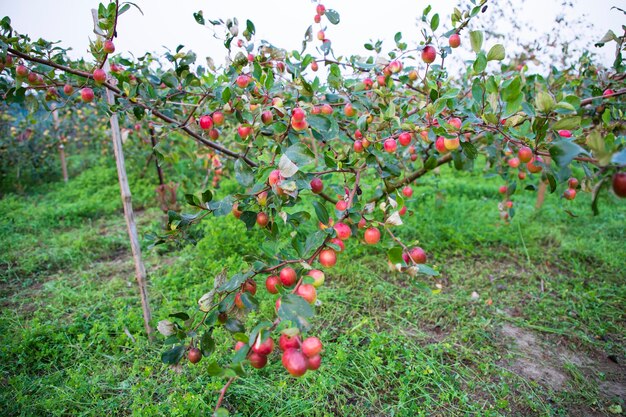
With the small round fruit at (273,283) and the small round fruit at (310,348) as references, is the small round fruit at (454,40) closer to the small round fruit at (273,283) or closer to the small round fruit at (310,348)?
the small round fruit at (273,283)

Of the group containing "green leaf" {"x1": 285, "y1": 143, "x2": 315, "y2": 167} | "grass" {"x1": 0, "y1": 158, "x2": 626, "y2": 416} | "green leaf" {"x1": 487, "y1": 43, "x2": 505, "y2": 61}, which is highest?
"green leaf" {"x1": 487, "y1": 43, "x2": 505, "y2": 61}

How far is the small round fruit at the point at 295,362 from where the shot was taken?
26.3 inches

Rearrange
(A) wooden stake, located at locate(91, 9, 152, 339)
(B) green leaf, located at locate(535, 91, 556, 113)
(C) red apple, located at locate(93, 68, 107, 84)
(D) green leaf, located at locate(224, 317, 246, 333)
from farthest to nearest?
1. (A) wooden stake, located at locate(91, 9, 152, 339)
2. (C) red apple, located at locate(93, 68, 107, 84)
3. (D) green leaf, located at locate(224, 317, 246, 333)
4. (B) green leaf, located at locate(535, 91, 556, 113)

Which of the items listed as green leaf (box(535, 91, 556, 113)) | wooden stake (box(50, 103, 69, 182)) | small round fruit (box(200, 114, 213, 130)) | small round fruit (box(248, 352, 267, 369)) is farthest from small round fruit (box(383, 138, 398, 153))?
wooden stake (box(50, 103, 69, 182))

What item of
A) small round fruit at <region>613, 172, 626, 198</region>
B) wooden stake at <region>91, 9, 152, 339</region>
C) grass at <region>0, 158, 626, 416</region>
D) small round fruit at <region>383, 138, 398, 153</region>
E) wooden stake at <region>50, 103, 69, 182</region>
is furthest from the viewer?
wooden stake at <region>50, 103, 69, 182</region>

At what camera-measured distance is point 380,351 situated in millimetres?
1720

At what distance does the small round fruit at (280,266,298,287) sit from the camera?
86cm

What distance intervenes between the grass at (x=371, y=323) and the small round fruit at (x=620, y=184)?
341 mm

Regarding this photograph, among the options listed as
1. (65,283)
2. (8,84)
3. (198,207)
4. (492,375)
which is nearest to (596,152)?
(198,207)

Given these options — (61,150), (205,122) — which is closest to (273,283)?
(205,122)

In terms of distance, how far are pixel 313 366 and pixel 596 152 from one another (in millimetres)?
609

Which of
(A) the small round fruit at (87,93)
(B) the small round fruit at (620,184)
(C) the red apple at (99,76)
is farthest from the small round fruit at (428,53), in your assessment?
(A) the small round fruit at (87,93)

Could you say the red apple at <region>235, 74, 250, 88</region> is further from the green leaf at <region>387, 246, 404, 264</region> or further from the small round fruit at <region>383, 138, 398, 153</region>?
the green leaf at <region>387, 246, 404, 264</region>

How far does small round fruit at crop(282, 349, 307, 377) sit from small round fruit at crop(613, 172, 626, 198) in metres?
0.61
